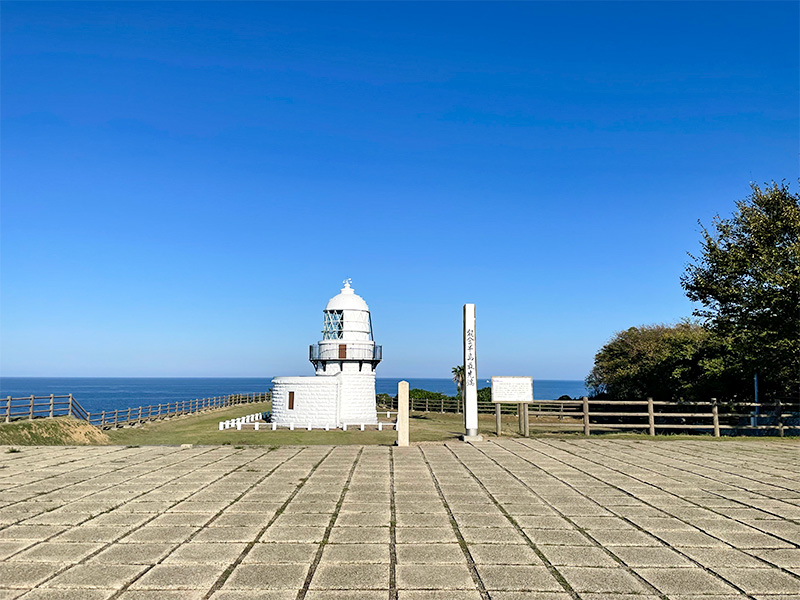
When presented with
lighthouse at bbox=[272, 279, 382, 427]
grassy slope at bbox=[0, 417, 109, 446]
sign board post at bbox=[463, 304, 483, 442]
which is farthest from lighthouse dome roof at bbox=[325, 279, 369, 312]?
sign board post at bbox=[463, 304, 483, 442]

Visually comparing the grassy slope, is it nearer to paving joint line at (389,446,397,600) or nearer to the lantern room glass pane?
the lantern room glass pane

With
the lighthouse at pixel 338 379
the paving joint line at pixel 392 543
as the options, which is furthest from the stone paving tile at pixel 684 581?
the lighthouse at pixel 338 379

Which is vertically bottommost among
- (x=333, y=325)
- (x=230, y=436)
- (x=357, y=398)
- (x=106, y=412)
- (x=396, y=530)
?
(x=230, y=436)

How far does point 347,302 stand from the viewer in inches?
1387

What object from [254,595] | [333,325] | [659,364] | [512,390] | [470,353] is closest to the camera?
[254,595]

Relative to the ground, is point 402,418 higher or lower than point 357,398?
higher

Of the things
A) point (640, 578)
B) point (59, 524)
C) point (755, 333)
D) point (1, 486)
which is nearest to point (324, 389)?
point (755, 333)

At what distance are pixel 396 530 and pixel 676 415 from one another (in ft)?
41.4

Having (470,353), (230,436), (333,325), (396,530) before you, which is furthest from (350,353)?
(396,530)

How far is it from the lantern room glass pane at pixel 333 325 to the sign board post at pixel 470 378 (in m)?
20.3

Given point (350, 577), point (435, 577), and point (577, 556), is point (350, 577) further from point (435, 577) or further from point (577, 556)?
point (577, 556)

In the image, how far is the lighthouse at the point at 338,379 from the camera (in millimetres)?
31422

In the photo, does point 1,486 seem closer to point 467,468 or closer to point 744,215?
point 467,468

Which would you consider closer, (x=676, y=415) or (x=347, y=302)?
(x=676, y=415)
